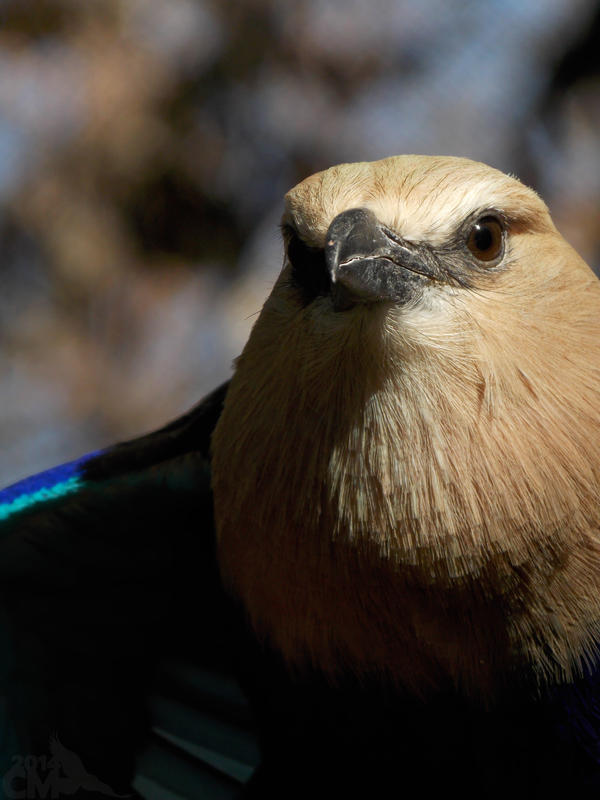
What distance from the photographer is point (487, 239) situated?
205 cm

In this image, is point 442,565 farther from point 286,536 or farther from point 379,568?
point 286,536

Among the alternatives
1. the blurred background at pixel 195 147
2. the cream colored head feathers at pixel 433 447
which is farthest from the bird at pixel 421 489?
the blurred background at pixel 195 147

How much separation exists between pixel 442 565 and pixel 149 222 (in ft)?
12.0

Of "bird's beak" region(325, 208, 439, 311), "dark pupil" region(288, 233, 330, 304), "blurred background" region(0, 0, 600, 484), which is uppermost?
"blurred background" region(0, 0, 600, 484)

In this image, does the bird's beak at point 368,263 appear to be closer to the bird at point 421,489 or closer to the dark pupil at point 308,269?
the bird at point 421,489

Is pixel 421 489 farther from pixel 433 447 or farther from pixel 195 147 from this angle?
pixel 195 147

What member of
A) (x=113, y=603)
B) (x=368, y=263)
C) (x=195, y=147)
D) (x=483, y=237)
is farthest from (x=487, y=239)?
(x=195, y=147)

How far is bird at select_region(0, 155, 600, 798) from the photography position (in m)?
1.90

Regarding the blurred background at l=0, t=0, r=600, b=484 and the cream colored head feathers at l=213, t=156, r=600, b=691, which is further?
the blurred background at l=0, t=0, r=600, b=484

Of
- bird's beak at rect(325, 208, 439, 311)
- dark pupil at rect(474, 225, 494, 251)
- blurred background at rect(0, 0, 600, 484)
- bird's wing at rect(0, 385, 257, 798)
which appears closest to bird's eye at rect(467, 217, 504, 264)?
dark pupil at rect(474, 225, 494, 251)

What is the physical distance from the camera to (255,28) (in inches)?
203

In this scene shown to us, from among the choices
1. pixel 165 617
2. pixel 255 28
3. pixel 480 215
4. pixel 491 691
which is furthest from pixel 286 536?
pixel 255 28

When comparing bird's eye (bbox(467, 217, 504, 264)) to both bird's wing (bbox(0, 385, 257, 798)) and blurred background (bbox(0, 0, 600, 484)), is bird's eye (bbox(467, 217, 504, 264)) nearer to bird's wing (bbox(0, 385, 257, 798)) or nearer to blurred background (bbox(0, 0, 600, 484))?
bird's wing (bbox(0, 385, 257, 798))

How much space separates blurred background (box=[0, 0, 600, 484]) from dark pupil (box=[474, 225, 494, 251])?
3.12 meters
